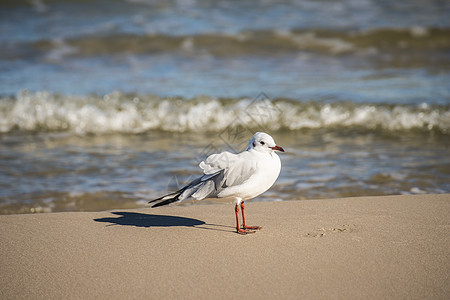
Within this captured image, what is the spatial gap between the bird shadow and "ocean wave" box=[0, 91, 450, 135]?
320cm

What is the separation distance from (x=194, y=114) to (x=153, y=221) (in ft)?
13.1

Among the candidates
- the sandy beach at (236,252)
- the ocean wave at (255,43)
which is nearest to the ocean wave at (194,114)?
the ocean wave at (255,43)

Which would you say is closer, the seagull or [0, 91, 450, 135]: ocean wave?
the seagull

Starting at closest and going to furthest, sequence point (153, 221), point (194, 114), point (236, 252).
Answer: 1. point (236, 252)
2. point (153, 221)
3. point (194, 114)

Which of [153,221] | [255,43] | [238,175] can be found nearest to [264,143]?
[238,175]

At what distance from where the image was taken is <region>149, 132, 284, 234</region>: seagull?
3.26 m

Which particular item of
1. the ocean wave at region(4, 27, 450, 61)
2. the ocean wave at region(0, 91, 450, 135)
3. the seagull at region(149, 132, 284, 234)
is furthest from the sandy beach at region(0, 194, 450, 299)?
the ocean wave at region(4, 27, 450, 61)

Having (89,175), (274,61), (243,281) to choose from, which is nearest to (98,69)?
(274,61)

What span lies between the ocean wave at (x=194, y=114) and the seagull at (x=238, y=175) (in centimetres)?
343

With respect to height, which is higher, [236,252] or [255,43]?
[255,43]

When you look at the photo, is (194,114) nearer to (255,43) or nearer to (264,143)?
(255,43)

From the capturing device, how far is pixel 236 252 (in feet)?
10.0

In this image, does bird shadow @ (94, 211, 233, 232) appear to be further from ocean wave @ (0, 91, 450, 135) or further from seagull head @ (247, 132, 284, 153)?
ocean wave @ (0, 91, 450, 135)

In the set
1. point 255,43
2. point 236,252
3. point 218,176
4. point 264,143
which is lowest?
point 236,252
